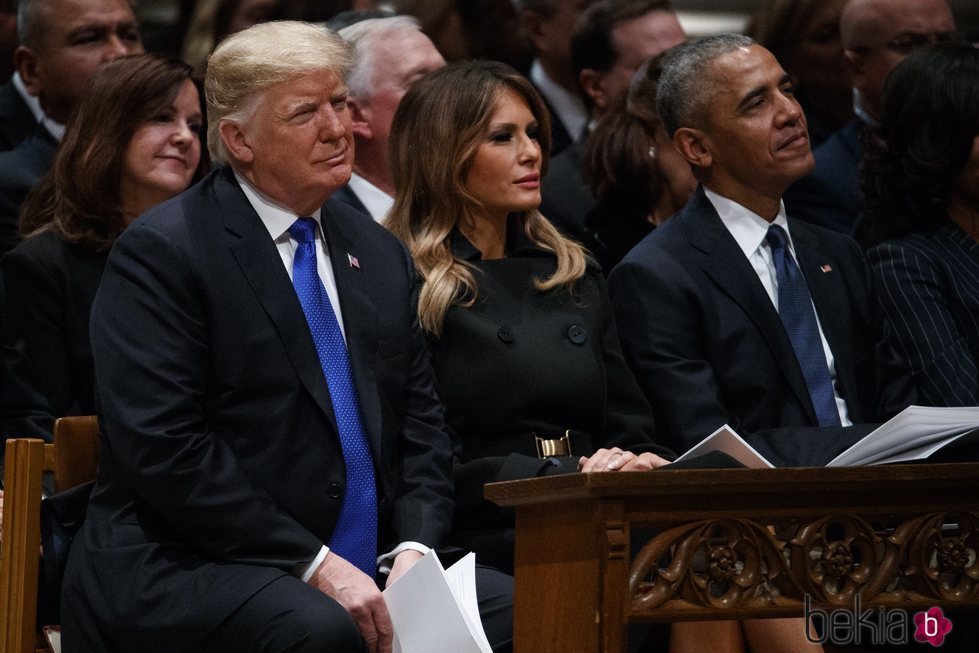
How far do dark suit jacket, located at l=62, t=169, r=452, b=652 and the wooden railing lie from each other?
1.66 ft

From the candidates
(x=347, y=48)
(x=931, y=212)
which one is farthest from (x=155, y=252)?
(x=931, y=212)

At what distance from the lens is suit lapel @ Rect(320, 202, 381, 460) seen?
119 inches

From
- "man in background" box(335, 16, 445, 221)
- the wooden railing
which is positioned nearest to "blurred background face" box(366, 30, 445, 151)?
"man in background" box(335, 16, 445, 221)

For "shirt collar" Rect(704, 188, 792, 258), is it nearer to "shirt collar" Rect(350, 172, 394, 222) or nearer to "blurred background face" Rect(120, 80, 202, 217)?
→ "shirt collar" Rect(350, 172, 394, 222)

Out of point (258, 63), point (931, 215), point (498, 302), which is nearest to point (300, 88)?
point (258, 63)

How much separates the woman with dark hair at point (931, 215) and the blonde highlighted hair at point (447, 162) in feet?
3.00

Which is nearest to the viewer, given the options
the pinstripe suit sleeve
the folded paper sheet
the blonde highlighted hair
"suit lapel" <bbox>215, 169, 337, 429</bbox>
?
the folded paper sheet

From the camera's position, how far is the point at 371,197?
14.5ft

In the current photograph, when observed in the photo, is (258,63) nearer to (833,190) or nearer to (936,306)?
(936,306)

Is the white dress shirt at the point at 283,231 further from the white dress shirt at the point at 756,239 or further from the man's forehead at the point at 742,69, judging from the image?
the man's forehead at the point at 742,69

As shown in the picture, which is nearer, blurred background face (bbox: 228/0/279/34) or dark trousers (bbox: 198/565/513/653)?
dark trousers (bbox: 198/565/513/653)

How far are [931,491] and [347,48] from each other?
152 cm

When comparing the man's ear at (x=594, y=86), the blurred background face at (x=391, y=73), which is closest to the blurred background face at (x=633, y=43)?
the man's ear at (x=594, y=86)

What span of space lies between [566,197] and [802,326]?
1.23 meters
